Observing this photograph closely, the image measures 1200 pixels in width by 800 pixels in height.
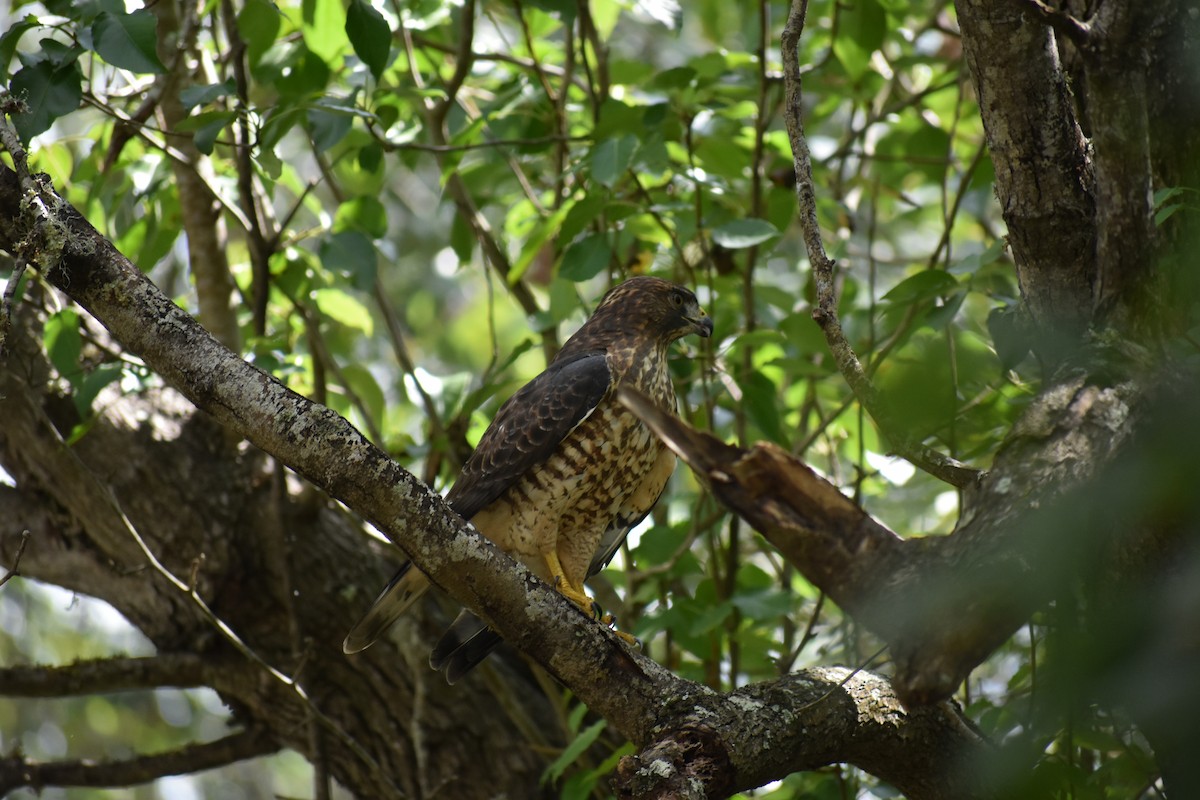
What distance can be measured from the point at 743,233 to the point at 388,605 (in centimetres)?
165

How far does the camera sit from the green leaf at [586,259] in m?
3.71

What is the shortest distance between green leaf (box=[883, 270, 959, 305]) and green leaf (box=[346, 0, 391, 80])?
1.58m

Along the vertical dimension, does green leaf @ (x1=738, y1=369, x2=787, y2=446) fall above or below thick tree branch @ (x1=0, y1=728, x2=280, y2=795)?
above

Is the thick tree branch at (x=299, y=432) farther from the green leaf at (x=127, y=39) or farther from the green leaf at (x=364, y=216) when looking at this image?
the green leaf at (x=364, y=216)

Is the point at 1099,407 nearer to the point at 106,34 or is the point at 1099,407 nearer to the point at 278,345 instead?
the point at 106,34

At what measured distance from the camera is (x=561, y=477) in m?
3.68

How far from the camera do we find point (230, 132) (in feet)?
14.0

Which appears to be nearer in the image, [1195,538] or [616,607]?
[1195,538]

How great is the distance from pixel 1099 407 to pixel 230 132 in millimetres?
3458

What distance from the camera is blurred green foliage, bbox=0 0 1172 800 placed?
330 centimetres

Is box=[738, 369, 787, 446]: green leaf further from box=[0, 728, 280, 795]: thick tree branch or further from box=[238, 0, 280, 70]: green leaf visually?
box=[0, 728, 280, 795]: thick tree branch

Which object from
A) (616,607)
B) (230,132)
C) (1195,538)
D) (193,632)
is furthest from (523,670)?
(1195,538)

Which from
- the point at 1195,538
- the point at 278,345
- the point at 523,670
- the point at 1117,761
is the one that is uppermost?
the point at 278,345

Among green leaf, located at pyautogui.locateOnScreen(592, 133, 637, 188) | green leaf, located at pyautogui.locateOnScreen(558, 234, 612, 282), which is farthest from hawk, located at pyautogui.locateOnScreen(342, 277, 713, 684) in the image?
green leaf, located at pyautogui.locateOnScreen(592, 133, 637, 188)
